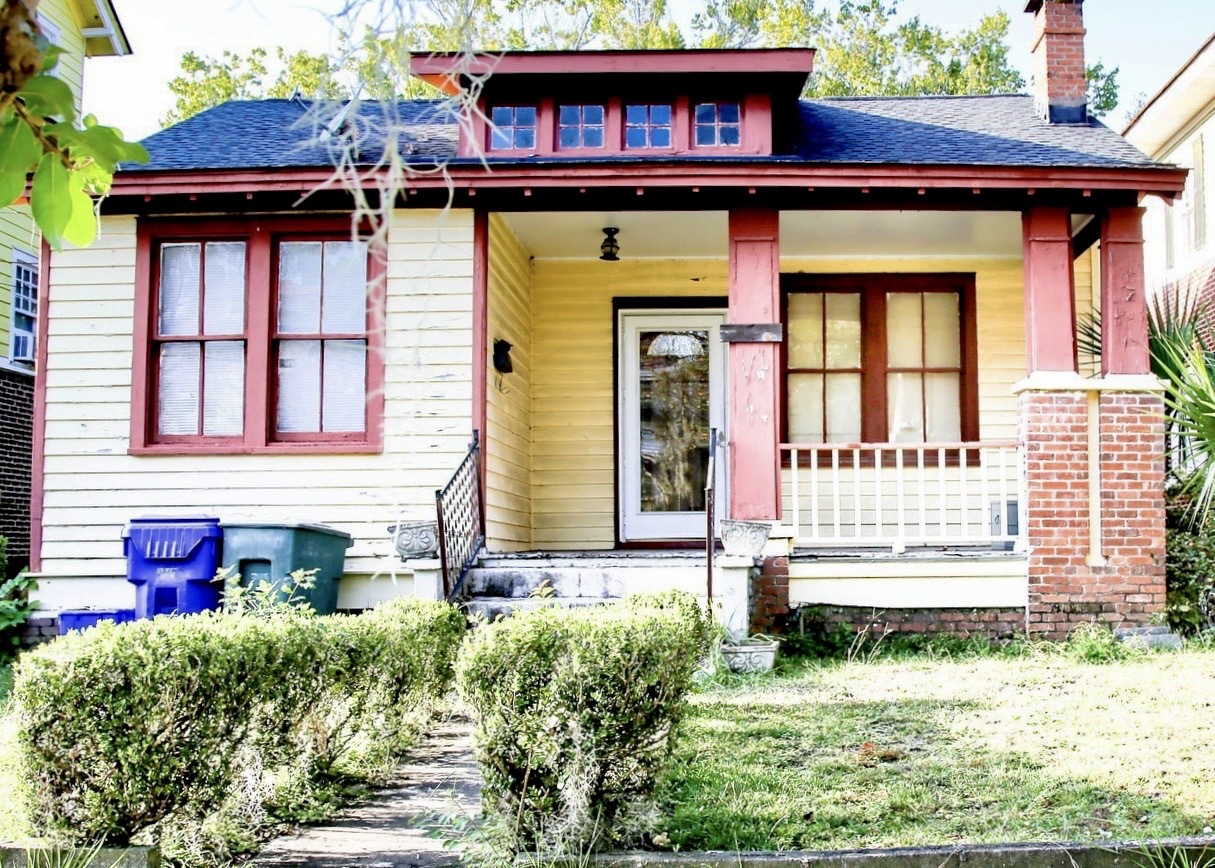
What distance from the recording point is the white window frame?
14.0m

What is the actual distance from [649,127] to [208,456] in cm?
444

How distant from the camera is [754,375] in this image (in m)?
8.53

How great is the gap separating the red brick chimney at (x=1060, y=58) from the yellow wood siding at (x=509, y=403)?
4.98m

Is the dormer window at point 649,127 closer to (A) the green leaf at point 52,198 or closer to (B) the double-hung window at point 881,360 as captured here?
(B) the double-hung window at point 881,360

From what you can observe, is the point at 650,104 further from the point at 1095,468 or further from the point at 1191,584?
the point at 1191,584

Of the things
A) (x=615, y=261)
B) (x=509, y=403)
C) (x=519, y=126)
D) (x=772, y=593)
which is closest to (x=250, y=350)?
(x=509, y=403)

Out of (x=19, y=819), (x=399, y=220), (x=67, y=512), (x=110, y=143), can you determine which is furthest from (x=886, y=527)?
(x=110, y=143)

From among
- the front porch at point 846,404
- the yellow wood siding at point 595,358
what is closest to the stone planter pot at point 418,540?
the front porch at point 846,404

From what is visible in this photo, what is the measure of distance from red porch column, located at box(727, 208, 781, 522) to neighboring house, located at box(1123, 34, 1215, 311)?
4.83m

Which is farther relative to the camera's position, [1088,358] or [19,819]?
[1088,358]

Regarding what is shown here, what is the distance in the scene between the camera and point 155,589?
7844 mm

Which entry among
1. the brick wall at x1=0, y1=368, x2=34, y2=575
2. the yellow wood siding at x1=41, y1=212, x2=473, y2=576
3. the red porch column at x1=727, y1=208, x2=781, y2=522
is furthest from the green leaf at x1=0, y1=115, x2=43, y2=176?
the brick wall at x1=0, y1=368, x2=34, y2=575

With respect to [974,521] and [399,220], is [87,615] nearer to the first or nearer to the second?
[399,220]

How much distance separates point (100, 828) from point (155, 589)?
449 cm
